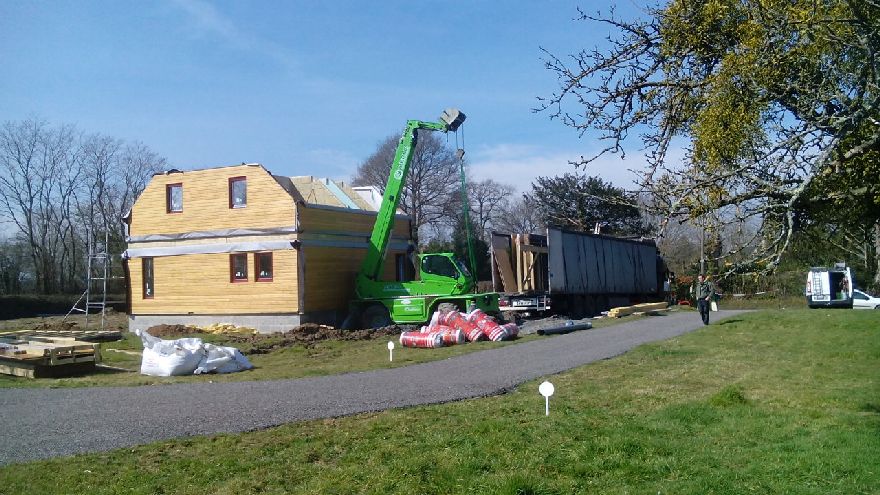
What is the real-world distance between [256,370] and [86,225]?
166 ft

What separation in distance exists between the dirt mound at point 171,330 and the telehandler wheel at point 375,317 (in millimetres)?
5883

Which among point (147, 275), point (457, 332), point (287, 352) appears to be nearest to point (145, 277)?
point (147, 275)

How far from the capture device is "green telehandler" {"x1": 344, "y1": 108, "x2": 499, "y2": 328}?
86.5 feet

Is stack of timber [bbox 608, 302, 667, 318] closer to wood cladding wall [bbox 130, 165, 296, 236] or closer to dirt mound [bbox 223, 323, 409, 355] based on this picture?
dirt mound [bbox 223, 323, 409, 355]

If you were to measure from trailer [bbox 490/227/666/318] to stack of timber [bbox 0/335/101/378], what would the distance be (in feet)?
49.6

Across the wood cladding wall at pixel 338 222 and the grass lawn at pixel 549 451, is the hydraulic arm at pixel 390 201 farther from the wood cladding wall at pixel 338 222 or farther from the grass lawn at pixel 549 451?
the grass lawn at pixel 549 451

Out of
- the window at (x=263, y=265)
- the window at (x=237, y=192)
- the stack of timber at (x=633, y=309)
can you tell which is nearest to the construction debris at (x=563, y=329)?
the stack of timber at (x=633, y=309)

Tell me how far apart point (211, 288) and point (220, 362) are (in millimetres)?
13422

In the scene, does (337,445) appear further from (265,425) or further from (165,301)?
(165,301)

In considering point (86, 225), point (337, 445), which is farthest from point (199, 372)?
point (86, 225)

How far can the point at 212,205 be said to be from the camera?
30.0 metres

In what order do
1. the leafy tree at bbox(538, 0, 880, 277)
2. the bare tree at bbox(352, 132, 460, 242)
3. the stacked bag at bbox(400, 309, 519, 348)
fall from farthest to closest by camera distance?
the bare tree at bbox(352, 132, 460, 242) < the stacked bag at bbox(400, 309, 519, 348) < the leafy tree at bbox(538, 0, 880, 277)

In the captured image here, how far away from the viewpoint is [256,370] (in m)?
17.4

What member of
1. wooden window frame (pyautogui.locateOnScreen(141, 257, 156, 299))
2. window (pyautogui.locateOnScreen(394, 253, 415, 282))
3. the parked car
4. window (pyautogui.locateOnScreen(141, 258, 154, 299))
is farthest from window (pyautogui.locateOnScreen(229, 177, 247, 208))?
the parked car
